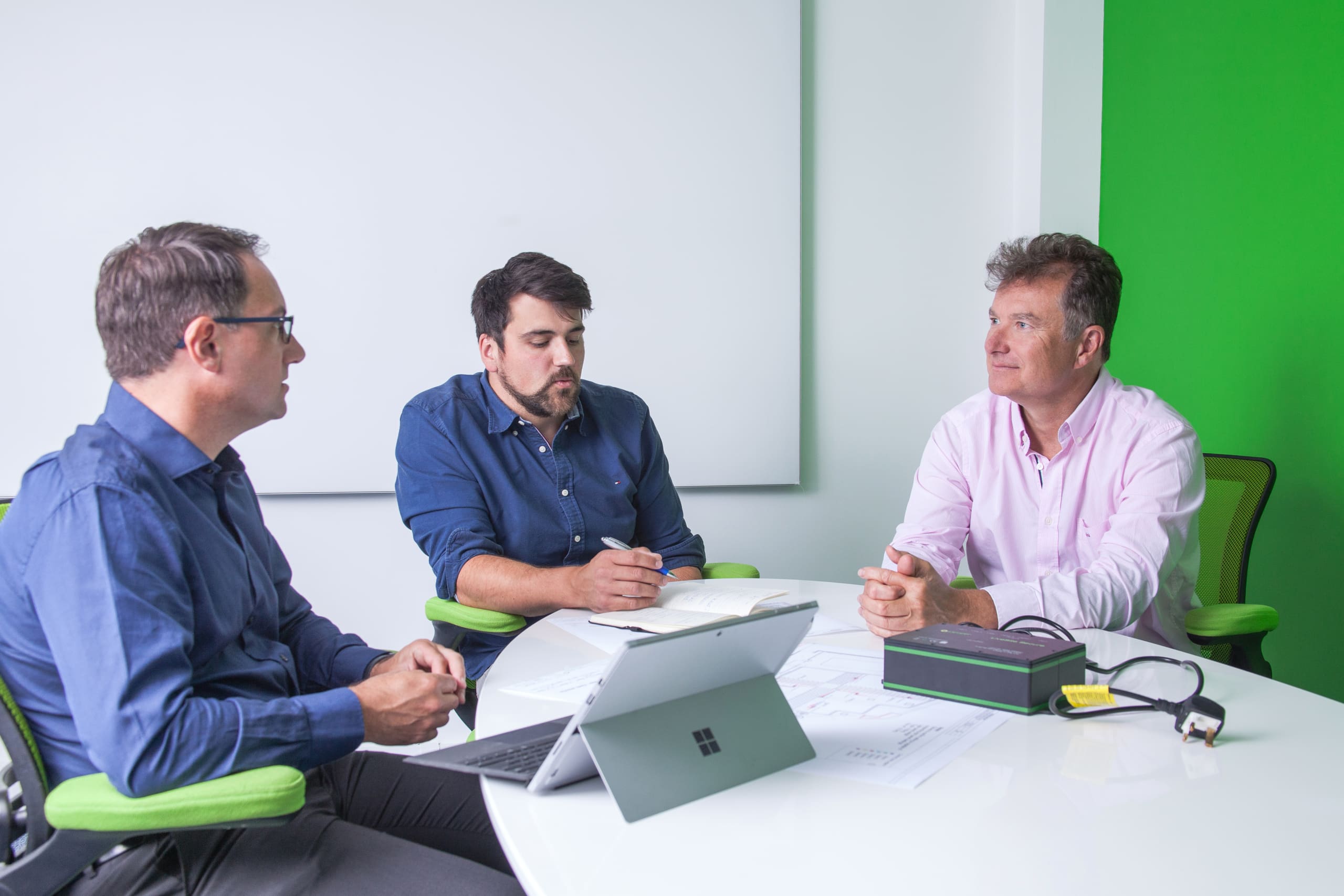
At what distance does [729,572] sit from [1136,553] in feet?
3.01

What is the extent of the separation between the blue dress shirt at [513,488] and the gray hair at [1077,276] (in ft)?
3.37

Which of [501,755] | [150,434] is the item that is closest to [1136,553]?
[501,755]

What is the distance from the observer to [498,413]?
2.25 m

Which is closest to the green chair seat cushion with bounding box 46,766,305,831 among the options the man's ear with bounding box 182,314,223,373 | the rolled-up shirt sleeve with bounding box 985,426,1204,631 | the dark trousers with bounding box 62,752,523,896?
the dark trousers with bounding box 62,752,523,896

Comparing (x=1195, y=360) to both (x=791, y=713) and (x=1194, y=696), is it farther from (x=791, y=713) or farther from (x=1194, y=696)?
(x=791, y=713)

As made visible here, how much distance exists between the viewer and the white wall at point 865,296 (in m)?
3.16

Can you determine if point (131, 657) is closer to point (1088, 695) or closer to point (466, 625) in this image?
point (466, 625)

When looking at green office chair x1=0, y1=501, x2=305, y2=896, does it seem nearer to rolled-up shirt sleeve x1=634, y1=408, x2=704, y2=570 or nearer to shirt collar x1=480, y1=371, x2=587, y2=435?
shirt collar x1=480, y1=371, x2=587, y2=435

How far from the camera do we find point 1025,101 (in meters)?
3.14

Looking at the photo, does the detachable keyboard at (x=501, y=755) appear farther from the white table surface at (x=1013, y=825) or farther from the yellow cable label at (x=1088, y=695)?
the yellow cable label at (x=1088, y=695)

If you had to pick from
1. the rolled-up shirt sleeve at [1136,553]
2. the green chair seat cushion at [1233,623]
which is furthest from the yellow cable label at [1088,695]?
the green chair seat cushion at [1233,623]

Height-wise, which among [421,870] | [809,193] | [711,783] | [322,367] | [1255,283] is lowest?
[421,870]

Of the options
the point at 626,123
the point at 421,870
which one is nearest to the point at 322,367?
the point at 626,123

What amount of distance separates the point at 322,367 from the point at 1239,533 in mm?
2663
